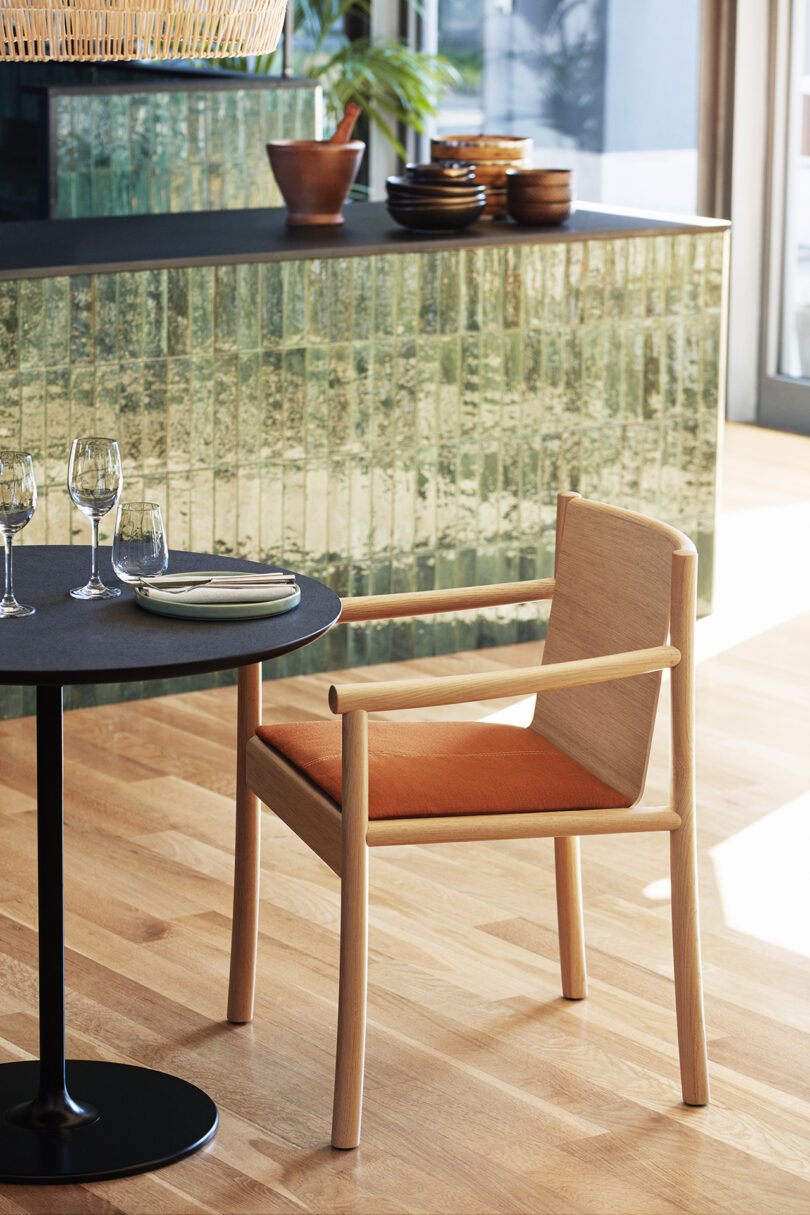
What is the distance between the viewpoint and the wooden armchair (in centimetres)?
212

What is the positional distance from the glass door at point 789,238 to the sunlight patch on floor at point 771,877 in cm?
396

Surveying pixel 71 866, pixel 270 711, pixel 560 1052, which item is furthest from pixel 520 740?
pixel 270 711

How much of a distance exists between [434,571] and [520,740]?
1.88 m

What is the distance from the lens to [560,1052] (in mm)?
2447

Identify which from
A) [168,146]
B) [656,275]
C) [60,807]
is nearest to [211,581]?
[60,807]

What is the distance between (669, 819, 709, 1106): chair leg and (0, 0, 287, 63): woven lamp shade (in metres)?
1.13

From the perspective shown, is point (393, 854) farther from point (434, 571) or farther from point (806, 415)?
point (806, 415)

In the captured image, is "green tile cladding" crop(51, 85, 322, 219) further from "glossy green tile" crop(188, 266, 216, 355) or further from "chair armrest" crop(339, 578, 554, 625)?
"chair armrest" crop(339, 578, 554, 625)

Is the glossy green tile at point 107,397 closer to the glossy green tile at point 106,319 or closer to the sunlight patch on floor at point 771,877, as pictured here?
the glossy green tile at point 106,319

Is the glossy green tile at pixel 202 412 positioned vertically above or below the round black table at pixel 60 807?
above

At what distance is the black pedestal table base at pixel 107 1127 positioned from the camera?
6.93 ft

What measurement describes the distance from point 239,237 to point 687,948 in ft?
7.66

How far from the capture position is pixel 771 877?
3055 millimetres

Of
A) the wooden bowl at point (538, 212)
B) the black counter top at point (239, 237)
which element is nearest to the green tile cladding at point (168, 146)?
the black counter top at point (239, 237)
